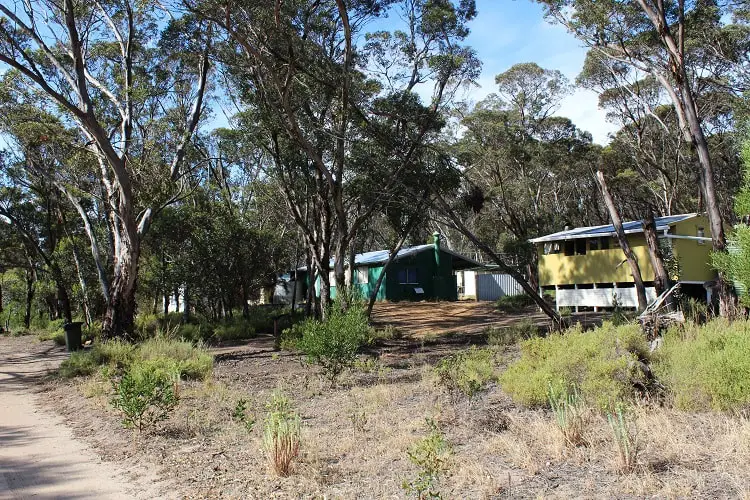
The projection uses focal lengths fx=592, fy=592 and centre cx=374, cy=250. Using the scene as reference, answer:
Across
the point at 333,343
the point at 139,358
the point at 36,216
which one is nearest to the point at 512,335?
the point at 333,343

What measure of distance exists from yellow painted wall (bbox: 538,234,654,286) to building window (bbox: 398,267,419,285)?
1134cm

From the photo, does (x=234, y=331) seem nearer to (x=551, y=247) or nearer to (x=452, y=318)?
(x=452, y=318)

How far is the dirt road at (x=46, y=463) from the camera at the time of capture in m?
5.20

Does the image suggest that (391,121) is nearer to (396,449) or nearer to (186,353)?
(186,353)

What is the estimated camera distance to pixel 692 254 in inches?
881

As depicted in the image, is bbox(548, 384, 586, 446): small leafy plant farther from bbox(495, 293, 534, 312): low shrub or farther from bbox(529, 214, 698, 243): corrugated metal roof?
bbox(495, 293, 534, 312): low shrub

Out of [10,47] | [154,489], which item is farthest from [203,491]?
[10,47]

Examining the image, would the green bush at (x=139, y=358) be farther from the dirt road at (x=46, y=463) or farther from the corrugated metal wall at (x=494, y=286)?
the corrugated metal wall at (x=494, y=286)

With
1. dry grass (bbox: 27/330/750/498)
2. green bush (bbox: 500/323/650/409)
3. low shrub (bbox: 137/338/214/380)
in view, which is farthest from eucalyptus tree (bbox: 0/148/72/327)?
green bush (bbox: 500/323/650/409)

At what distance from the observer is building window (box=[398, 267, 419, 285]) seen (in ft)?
124

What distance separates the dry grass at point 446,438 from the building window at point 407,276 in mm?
28682

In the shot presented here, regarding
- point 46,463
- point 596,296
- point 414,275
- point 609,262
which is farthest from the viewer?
point 414,275

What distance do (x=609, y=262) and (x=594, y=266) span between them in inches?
32.2

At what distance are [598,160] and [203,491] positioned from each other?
35418 millimetres
